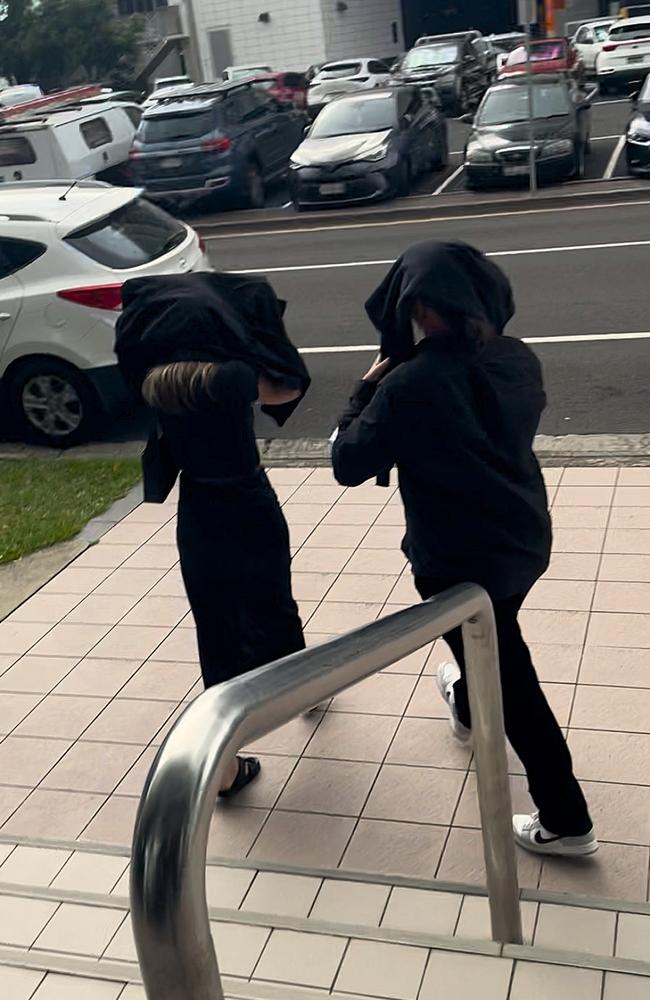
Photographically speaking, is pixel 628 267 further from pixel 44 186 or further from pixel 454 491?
pixel 454 491

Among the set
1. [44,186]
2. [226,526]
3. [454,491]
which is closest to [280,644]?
[226,526]

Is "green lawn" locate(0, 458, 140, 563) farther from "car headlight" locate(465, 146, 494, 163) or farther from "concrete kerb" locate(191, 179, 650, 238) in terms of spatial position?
"car headlight" locate(465, 146, 494, 163)

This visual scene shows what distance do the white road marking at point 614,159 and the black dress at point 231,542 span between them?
1476 centimetres

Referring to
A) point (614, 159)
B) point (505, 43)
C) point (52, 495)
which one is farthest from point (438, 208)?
point (505, 43)

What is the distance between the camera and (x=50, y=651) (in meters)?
5.57

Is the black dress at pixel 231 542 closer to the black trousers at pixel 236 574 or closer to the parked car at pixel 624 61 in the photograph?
the black trousers at pixel 236 574

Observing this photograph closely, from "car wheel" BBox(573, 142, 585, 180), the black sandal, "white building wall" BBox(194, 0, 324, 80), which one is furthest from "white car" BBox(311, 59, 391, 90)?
the black sandal

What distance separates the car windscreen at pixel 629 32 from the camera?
28.7 metres

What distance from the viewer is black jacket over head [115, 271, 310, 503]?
3.71 m

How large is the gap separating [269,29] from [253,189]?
29.3 m

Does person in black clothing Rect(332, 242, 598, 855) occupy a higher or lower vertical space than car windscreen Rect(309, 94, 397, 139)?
higher

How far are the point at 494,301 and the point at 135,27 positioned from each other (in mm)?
50066

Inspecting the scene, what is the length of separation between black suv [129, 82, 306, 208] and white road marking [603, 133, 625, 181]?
558 centimetres

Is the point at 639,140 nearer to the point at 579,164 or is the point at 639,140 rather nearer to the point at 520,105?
the point at 579,164
